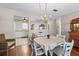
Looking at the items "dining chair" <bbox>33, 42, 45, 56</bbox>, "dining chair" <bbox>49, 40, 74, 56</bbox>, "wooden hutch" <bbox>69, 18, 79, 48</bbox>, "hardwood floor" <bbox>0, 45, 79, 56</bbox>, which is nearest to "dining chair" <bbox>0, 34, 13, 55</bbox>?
"hardwood floor" <bbox>0, 45, 79, 56</bbox>

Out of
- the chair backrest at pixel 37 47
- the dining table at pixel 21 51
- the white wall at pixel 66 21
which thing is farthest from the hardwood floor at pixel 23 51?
the white wall at pixel 66 21

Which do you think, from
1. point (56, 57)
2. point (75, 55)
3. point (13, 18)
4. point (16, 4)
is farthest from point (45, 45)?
point (16, 4)

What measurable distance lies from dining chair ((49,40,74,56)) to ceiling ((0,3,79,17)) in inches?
25.2

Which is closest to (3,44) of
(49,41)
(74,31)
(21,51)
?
(21,51)

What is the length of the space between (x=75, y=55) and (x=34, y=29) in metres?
0.96

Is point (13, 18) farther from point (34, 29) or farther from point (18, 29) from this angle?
point (34, 29)

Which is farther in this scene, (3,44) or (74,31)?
(74,31)

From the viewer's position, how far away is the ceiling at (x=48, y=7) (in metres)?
1.91

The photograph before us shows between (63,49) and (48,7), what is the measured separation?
91cm

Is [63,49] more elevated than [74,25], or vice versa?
[74,25]

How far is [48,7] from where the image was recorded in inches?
78.2

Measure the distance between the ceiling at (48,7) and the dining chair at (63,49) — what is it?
640mm

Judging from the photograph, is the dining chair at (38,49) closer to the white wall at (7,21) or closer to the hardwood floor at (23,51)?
the hardwood floor at (23,51)

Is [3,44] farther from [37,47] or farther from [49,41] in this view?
[49,41]
